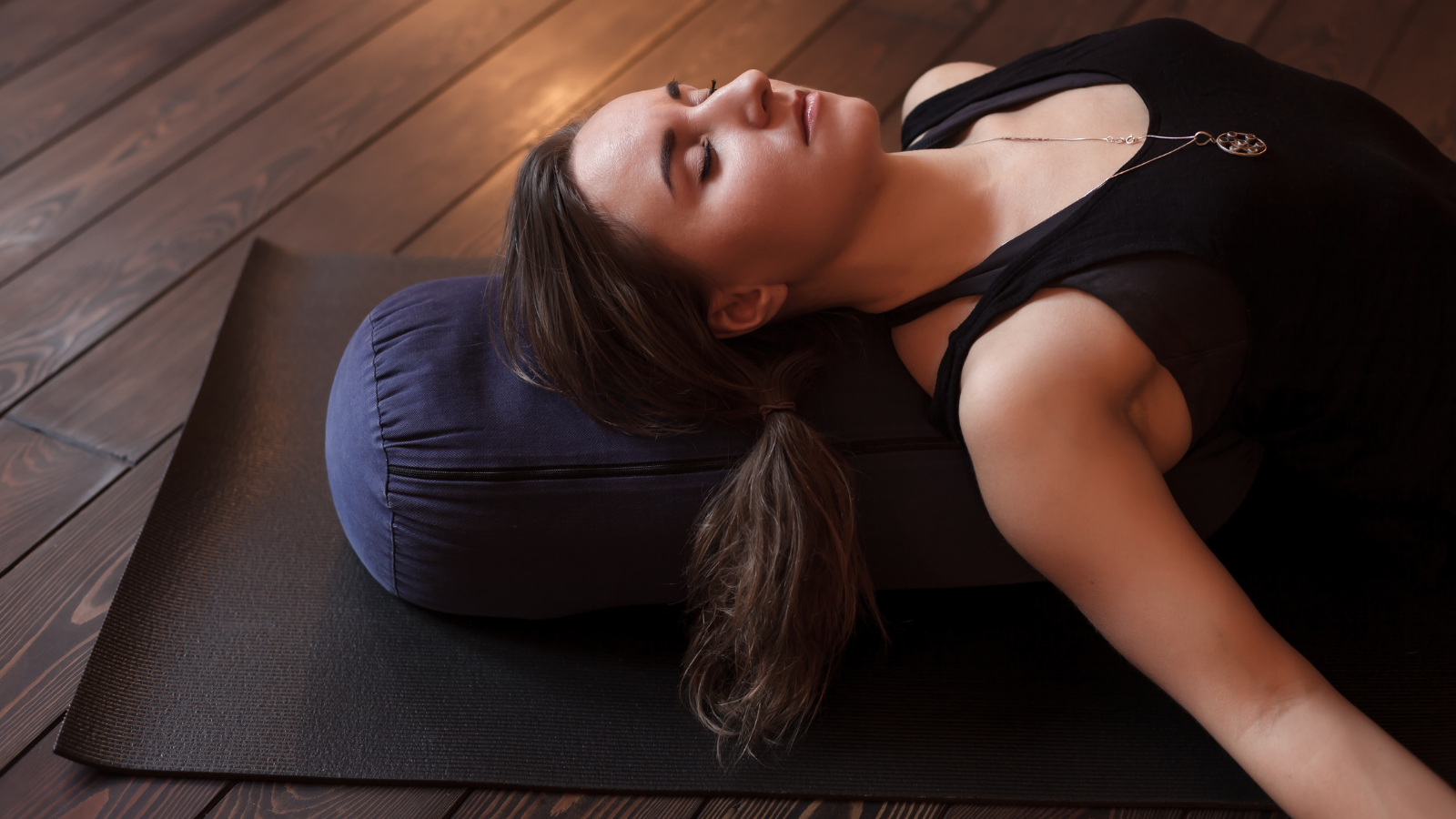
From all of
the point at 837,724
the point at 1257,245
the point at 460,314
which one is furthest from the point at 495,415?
the point at 1257,245

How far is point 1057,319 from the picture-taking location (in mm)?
1084

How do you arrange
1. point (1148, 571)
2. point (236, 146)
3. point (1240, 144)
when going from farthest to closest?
point (236, 146) → point (1240, 144) → point (1148, 571)

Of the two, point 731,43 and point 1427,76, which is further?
point 731,43

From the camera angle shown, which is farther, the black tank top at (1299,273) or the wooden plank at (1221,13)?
the wooden plank at (1221,13)

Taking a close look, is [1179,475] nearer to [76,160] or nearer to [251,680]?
[251,680]

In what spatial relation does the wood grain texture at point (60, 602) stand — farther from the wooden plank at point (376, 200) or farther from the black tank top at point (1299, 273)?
the black tank top at point (1299, 273)

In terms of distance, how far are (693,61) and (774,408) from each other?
62.3 inches

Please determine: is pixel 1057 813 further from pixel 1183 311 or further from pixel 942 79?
pixel 942 79

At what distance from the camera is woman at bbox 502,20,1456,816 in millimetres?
1035

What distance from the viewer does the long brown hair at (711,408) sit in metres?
1.20

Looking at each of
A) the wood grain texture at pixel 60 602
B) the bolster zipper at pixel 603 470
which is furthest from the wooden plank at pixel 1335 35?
the wood grain texture at pixel 60 602

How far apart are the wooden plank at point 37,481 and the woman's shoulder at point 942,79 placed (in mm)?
1532

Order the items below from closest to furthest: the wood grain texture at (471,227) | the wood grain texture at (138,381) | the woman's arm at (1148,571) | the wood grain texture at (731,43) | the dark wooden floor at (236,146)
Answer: the woman's arm at (1148,571), the dark wooden floor at (236,146), the wood grain texture at (138,381), the wood grain texture at (471,227), the wood grain texture at (731,43)

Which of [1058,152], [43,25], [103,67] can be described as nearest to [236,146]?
[103,67]
